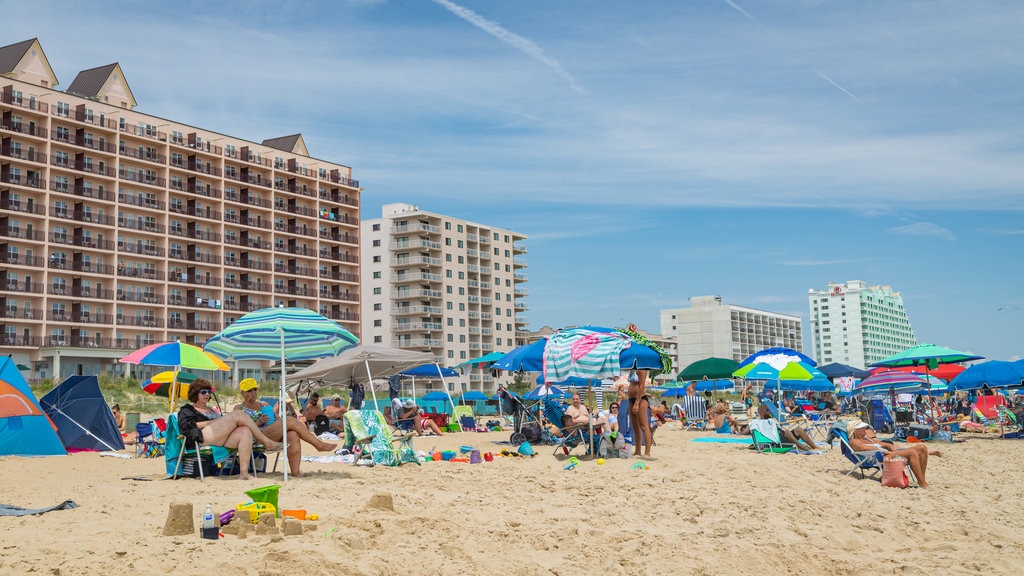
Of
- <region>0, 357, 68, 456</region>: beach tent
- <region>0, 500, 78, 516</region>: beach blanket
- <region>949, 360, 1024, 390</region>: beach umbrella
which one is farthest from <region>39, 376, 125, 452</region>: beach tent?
<region>949, 360, 1024, 390</region>: beach umbrella

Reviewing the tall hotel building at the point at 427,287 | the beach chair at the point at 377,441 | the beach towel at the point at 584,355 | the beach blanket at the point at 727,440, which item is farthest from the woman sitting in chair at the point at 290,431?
the tall hotel building at the point at 427,287

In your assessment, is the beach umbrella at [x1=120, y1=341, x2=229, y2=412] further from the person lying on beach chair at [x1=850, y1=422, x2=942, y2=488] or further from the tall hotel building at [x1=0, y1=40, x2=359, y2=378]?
the tall hotel building at [x1=0, y1=40, x2=359, y2=378]

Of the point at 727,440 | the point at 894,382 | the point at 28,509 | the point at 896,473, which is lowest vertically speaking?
the point at 727,440

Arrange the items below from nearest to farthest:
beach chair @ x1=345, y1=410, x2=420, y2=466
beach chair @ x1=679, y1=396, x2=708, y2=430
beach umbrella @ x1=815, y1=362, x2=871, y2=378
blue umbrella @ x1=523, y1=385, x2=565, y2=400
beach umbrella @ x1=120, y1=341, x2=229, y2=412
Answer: beach chair @ x1=345, y1=410, x2=420, y2=466
beach umbrella @ x1=120, y1=341, x2=229, y2=412
blue umbrella @ x1=523, y1=385, x2=565, y2=400
beach chair @ x1=679, y1=396, x2=708, y2=430
beach umbrella @ x1=815, y1=362, x2=871, y2=378

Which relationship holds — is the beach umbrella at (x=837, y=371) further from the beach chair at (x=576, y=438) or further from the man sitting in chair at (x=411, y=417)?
the beach chair at (x=576, y=438)

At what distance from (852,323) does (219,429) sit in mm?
192179

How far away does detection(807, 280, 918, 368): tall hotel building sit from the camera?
184375 millimetres

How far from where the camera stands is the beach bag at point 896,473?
1001 centimetres

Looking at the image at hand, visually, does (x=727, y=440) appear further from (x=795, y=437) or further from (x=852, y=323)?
(x=852, y=323)

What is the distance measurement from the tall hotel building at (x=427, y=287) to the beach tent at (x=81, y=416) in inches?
2713

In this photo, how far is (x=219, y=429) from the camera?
9.19 m

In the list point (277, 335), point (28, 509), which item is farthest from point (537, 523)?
point (277, 335)

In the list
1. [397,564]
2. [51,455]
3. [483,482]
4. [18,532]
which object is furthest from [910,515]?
[51,455]

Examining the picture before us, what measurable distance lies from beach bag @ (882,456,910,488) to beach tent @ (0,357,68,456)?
37.5 ft
